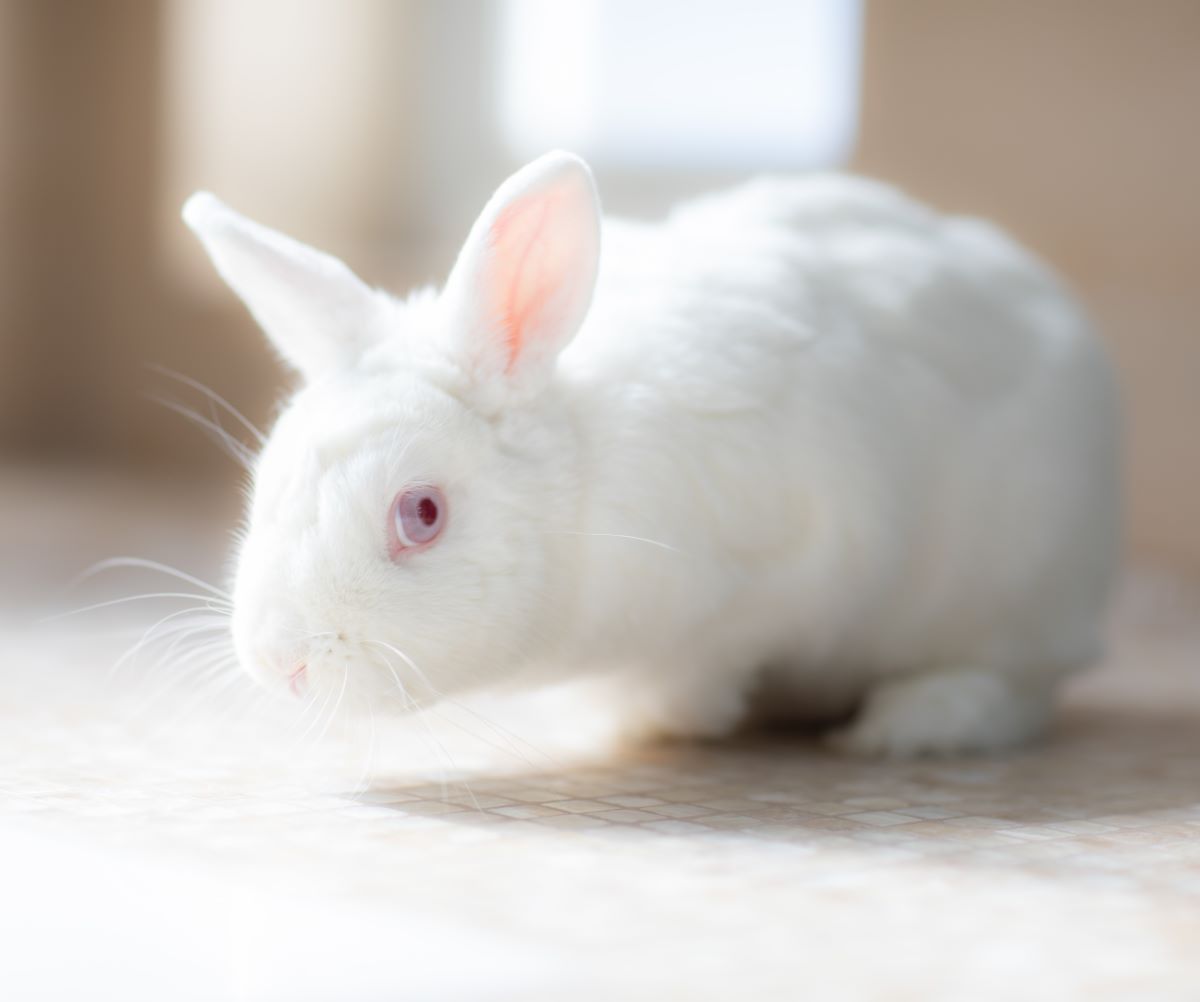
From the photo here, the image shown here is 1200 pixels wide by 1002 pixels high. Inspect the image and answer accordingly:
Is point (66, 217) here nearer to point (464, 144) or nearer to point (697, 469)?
point (464, 144)

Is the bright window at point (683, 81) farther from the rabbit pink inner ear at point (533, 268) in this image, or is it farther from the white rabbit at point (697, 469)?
the rabbit pink inner ear at point (533, 268)

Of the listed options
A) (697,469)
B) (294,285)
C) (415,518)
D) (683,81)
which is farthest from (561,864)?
(683,81)

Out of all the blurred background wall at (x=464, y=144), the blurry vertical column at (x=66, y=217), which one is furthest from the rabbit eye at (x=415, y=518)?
the blurry vertical column at (x=66, y=217)

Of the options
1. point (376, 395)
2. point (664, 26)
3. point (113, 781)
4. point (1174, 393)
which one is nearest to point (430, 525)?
point (376, 395)

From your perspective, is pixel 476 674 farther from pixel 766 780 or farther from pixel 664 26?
pixel 664 26

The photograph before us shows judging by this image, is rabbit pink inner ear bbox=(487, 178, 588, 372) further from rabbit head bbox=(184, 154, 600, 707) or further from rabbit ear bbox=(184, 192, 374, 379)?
rabbit ear bbox=(184, 192, 374, 379)

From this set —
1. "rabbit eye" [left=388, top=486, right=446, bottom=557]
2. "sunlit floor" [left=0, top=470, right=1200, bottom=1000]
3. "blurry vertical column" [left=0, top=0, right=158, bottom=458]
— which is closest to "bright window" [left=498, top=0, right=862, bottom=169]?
"blurry vertical column" [left=0, top=0, right=158, bottom=458]

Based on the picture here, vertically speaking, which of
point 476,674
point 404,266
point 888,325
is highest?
point 404,266
